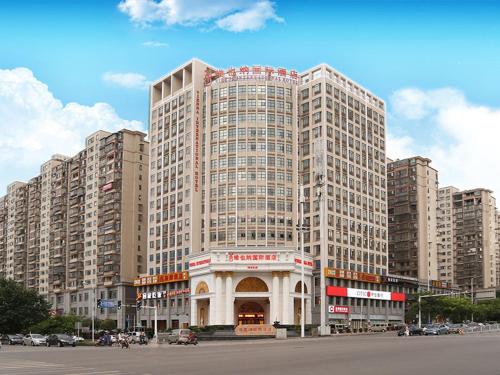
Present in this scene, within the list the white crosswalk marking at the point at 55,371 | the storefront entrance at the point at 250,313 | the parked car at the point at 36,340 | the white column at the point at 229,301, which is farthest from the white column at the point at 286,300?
the white crosswalk marking at the point at 55,371

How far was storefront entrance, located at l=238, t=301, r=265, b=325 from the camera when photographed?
9831cm

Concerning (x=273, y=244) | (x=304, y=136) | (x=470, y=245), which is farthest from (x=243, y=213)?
(x=470, y=245)

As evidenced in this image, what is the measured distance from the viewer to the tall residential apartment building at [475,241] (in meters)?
189

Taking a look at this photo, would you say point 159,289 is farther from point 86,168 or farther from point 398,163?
point 398,163

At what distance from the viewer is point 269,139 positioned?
11200cm

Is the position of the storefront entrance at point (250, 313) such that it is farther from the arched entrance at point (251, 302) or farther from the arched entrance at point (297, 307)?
the arched entrance at point (297, 307)

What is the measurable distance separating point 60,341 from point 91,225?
7642 cm

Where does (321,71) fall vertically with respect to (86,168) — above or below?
above

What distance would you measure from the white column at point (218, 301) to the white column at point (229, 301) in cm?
98

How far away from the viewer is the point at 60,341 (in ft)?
217

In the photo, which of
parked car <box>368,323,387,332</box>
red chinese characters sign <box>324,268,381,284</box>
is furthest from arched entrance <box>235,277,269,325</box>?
parked car <box>368,323,387,332</box>

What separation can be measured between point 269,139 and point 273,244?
18.5 metres

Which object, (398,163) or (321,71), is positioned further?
(398,163)

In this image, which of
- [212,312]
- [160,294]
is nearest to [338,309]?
[212,312]
